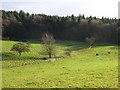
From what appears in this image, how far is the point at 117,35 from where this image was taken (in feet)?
362

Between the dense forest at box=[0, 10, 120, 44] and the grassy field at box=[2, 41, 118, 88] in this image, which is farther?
the dense forest at box=[0, 10, 120, 44]

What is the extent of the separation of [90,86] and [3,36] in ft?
323

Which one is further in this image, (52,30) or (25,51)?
(52,30)

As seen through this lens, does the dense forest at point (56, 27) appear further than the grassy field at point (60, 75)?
Yes

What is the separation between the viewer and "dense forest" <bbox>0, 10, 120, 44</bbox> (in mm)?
116188

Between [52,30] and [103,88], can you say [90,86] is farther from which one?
[52,30]

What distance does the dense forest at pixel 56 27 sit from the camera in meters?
116

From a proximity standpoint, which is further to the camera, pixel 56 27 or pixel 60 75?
pixel 56 27

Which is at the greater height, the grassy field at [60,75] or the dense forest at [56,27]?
the dense forest at [56,27]

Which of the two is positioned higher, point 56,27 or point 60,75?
point 56,27

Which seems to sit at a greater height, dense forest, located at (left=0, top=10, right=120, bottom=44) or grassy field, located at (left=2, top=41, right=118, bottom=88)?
dense forest, located at (left=0, top=10, right=120, bottom=44)

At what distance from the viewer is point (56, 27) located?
127 metres

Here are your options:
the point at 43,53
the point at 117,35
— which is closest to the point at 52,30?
the point at 117,35

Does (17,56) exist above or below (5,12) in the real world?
below
